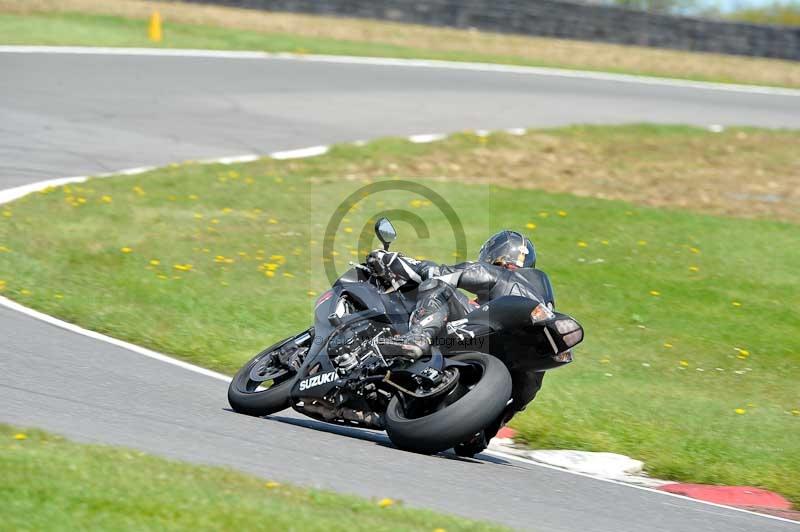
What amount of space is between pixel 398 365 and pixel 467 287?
67 cm

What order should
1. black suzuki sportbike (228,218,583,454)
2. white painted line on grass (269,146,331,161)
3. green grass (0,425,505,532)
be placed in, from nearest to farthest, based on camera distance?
green grass (0,425,505,532) < black suzuki sportbike (228,218,583,454) < white painted line on grass (269,146,331,161)

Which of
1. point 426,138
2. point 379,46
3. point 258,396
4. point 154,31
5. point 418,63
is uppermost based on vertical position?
point 154,31

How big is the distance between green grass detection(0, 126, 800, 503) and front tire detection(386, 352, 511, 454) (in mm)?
1886

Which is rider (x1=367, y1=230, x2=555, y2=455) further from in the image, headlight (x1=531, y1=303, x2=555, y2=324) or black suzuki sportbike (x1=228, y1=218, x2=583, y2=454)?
headlight (x1=531, y1=303, x2=555, y2=324)

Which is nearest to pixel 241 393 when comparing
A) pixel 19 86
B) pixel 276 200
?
pixel 276 200

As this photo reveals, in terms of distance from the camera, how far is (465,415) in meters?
6.76

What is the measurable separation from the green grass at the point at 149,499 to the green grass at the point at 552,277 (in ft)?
11.1

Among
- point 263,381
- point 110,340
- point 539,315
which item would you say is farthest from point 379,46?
point 539,315

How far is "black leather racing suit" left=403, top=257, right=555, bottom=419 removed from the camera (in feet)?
23.8

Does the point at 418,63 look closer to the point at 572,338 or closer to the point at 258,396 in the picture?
the point at 258,396

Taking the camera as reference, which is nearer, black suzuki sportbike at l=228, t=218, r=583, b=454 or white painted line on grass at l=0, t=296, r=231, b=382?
black suzuki sportbike at l=228, t=218, r=583, b=454

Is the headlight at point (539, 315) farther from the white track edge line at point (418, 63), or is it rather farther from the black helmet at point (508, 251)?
the white track edge line at point (418, 63)

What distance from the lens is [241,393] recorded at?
25.7 feet

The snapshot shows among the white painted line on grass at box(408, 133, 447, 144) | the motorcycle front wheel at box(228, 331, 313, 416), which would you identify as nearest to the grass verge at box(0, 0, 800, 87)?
the white painted line on grass at box(408, 133, 447, 144)
